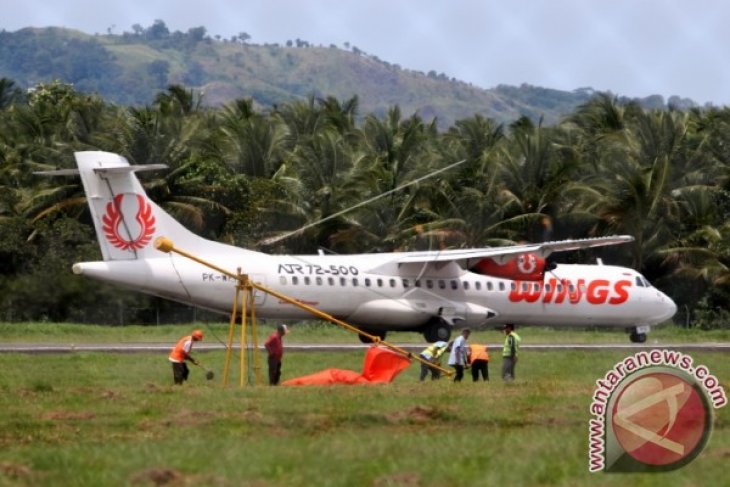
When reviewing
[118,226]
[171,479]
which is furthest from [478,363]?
[171,479]

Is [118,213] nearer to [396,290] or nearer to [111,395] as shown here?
[396,290]

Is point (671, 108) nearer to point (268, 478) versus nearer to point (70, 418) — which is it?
point (70, 418)

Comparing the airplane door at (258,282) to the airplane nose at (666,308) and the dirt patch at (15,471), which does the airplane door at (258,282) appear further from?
the dirt patch at (15,471)

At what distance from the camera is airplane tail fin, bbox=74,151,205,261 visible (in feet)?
125

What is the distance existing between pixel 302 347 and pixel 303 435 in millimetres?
21587

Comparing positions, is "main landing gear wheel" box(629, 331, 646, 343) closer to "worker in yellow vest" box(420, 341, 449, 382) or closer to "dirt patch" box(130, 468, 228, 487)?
"worker in yellow vest" box(420, 341, 449, 382)

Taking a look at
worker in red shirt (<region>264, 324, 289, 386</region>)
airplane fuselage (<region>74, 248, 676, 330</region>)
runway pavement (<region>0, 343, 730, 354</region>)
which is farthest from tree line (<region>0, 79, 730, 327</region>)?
worker in red shirt (<region>264, 324, 289, 386</region>)

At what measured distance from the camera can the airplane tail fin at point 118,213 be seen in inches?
1501

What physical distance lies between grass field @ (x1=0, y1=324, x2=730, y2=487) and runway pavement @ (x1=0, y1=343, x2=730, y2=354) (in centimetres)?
712

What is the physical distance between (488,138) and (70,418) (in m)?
50.9

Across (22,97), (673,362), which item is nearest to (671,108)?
(22,97)

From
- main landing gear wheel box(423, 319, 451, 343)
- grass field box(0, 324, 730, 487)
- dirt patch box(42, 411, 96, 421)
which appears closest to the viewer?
grass field box(0, 324, 730, 487)

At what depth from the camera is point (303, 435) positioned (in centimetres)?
1812

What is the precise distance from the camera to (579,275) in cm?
4434
